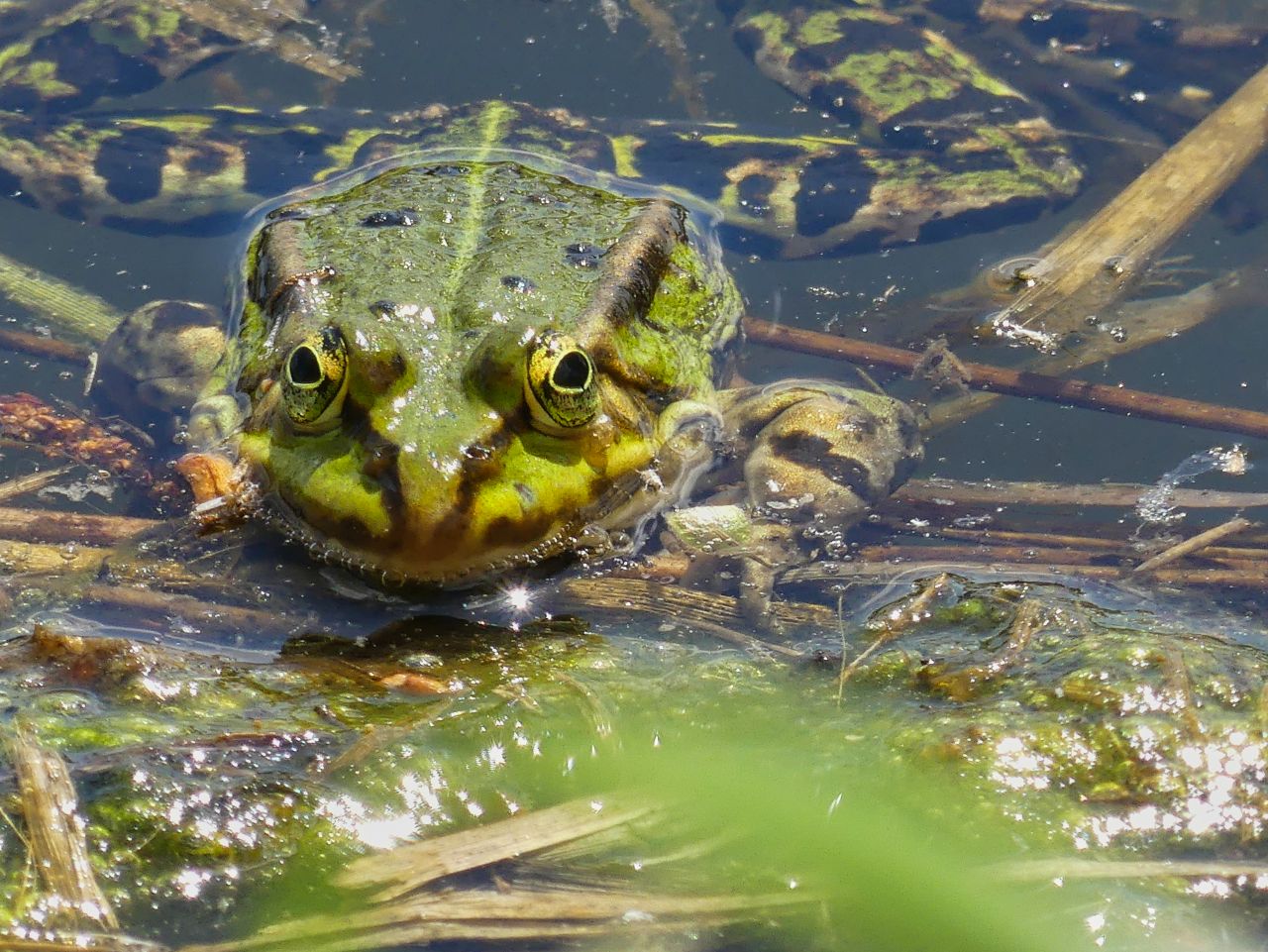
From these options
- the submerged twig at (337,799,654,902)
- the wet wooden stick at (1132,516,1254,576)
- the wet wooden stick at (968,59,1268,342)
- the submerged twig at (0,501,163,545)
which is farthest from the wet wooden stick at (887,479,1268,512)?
the submerged twig at (0,501,163,545)

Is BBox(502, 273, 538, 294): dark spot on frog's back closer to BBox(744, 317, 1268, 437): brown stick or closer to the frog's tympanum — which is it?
the frog's tympanum

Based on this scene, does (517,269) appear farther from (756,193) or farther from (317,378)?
(756,193)

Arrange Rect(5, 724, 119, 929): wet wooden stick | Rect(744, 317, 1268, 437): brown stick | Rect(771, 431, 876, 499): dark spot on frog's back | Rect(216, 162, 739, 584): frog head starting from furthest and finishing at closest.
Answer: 1. Rect(744, 317, 1268, 437): brown stick
2. Rect(771, 431, 876, 499): dark spot on frog's back
3. Rect(216, 162, 739, 584): frog head
4. Rect(5, 724, 119, 929): wet wooden stick

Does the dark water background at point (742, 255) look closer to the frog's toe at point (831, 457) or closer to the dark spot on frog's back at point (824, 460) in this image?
the frog's toe at point (831, 457)

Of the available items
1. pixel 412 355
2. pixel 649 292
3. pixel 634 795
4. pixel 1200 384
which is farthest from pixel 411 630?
pixel 1200 384

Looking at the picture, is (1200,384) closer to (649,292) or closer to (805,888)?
(649,292)

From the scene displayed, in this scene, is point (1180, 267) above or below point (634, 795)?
above
